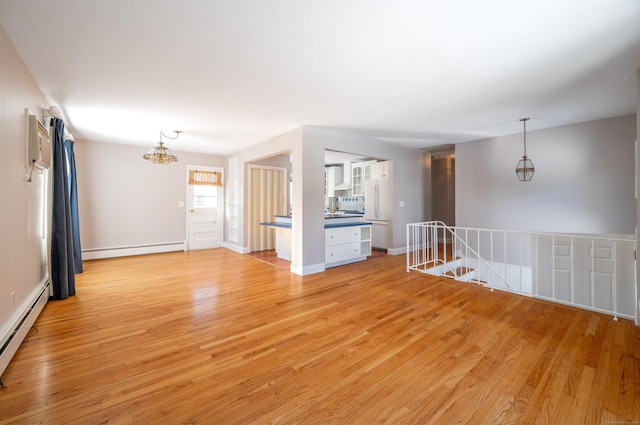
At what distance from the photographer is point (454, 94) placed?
3207 mm

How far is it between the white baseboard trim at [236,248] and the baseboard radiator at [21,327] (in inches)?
139

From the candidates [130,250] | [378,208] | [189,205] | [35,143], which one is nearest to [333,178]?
[378,208]

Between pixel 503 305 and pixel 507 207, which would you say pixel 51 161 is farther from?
pixel 507 207

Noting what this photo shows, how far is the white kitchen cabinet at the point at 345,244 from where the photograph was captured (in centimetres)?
495

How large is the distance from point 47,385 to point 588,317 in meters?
4.78

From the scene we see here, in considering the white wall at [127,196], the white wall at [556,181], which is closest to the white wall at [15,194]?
the white wall at [127,196]

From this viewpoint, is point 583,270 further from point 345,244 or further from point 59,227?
point 59,227

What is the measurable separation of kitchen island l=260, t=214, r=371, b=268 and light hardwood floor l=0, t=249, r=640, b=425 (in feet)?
4.74

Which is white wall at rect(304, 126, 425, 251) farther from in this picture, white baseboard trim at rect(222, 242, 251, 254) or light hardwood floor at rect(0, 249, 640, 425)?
white baseboard trim at rect(222, 242, 251, 254)

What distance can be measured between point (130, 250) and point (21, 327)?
13.2ft

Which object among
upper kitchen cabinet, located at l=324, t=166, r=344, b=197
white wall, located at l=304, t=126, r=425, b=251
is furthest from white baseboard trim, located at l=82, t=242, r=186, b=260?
white wall, located at l=304, t=126, r=425, b=251

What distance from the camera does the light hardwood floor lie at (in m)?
1.55

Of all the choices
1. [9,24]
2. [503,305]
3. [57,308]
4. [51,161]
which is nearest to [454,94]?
[503,305]

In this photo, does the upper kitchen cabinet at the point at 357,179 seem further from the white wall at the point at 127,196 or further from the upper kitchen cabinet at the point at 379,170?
the white wall at the point at 127,196
